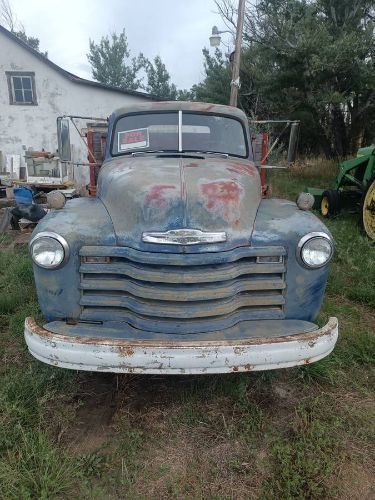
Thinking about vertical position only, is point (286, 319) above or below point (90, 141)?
below

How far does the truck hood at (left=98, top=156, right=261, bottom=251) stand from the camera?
242 centimetres

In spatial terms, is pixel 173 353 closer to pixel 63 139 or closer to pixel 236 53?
pixel 63 139

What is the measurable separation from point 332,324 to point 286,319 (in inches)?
10.8

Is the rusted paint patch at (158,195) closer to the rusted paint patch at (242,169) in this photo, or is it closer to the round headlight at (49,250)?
the round headlight at (49,250)

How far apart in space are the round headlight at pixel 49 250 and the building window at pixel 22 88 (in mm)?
12579

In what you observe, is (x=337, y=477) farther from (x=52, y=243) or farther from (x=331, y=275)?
(x=331, y=275)

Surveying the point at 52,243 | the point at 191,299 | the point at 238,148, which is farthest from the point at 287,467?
the point at 238,148

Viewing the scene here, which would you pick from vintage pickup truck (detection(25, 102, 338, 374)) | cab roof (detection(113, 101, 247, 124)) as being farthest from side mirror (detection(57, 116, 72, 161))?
vintage pickup truck (detection(25, 102, 338, 374))

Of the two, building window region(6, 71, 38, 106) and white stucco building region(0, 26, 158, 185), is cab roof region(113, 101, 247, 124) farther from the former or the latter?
building window region(6, 71, 38, 106)

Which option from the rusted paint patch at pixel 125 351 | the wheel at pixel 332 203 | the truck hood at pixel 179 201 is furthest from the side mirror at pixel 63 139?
the wheel at pixel 332 203

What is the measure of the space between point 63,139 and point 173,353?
3022 mm

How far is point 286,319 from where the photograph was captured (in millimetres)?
2471

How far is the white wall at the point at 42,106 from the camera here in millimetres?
13038

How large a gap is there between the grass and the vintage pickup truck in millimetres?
506
